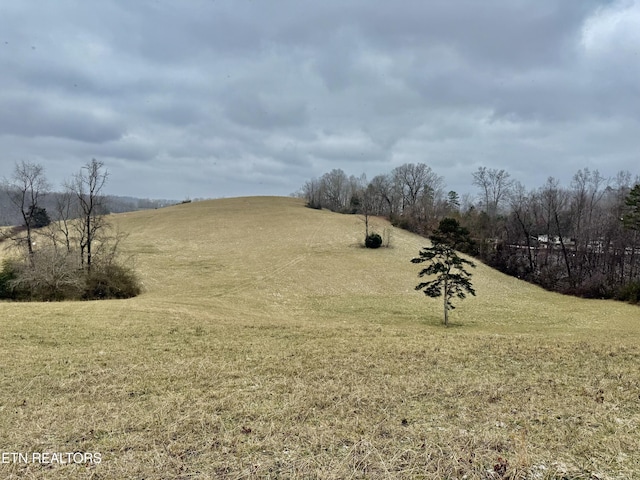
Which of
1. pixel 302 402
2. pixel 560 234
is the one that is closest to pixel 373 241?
pixel 560 234

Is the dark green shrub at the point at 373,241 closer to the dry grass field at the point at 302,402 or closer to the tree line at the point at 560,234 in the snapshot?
the tree line at the point at 560,234

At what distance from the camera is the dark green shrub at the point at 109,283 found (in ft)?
71.6

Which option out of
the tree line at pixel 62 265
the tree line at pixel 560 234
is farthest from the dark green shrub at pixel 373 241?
the tree line at pixel 62 265

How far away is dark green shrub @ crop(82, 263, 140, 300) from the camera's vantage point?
21828 mm

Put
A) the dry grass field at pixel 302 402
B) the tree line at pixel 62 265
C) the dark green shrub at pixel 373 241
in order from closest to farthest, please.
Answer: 1. the dry grass field at pixel 302 402
2. the tree line at pixel 62 265
3. the dark green shrub at pixel 373 241

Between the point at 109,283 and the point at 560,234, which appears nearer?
the point at 109,283

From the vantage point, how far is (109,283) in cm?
2222

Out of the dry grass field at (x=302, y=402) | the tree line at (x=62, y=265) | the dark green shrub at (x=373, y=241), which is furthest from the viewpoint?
the dark green shrub at (x=373, y=241)

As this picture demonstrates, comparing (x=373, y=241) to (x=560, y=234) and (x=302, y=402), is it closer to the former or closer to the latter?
(x=560, y=234)

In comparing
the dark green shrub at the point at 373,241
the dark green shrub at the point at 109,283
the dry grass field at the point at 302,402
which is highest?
the dark green shrub at the point at 373,241

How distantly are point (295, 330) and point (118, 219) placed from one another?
6477 centimetres

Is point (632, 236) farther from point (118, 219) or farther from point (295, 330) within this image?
point (118, 219)

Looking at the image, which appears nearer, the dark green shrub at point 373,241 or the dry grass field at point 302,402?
the dry grass field at point 302,402

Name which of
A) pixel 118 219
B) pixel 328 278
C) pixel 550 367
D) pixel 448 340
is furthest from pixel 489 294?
pixel 118 219
